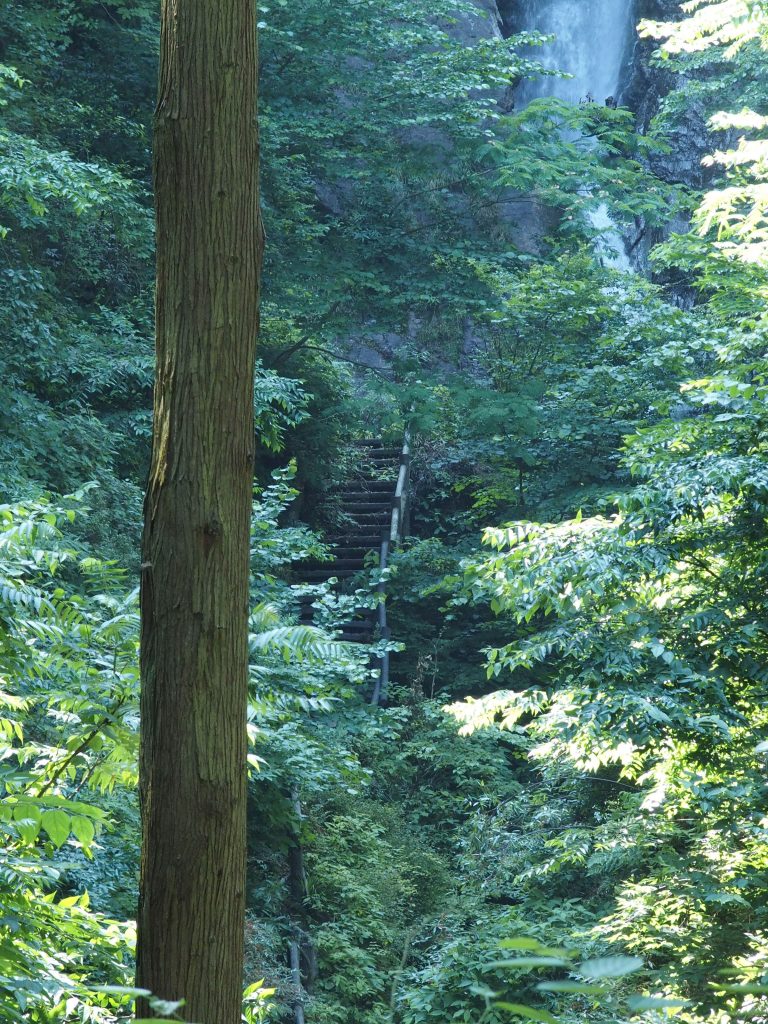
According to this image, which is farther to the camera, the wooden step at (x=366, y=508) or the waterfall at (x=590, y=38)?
the waterfall at (x=590, y=38)

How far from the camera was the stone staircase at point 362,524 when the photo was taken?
14.0 meters

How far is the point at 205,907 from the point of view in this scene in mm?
2148

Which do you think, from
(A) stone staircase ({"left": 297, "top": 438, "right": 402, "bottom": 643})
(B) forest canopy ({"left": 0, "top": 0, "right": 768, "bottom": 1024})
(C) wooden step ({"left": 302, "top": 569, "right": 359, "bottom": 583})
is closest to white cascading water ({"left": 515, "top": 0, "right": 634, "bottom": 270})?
(B) forest canopy ({"left": 0, "top": 0, "right": 768, "bottom": 1024})

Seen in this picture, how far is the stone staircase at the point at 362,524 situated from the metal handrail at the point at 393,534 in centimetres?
13

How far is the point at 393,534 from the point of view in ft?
47.9

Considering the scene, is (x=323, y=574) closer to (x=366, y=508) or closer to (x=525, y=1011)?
(x=366, y=508)

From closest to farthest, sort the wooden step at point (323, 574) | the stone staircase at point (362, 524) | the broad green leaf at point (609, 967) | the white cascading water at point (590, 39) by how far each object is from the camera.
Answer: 1. the broad green leaf at point (609, 967)
2. the stone staircase at point (362, 524)
3. the wooden step at point (323, 574)
4. the white cascading water at point (590, 39)

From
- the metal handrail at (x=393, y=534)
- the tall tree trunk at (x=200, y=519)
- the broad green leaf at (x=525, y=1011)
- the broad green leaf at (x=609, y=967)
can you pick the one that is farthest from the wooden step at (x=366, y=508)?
the broad green leaf at (x=609, y=967)

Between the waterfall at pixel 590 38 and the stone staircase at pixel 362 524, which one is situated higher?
the waterfall at pixel 590 38

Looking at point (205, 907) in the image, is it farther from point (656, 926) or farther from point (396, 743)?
point (396, 743)

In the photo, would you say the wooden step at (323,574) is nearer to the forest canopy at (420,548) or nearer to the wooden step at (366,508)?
the forest canopy at (420,548)

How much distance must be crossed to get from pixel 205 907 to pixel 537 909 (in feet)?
22.4

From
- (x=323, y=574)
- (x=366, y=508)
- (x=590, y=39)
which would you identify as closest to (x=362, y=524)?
(x=366, y=508)

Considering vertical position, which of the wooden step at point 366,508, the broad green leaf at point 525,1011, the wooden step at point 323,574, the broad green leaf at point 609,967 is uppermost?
the wooden step at point 366,508
